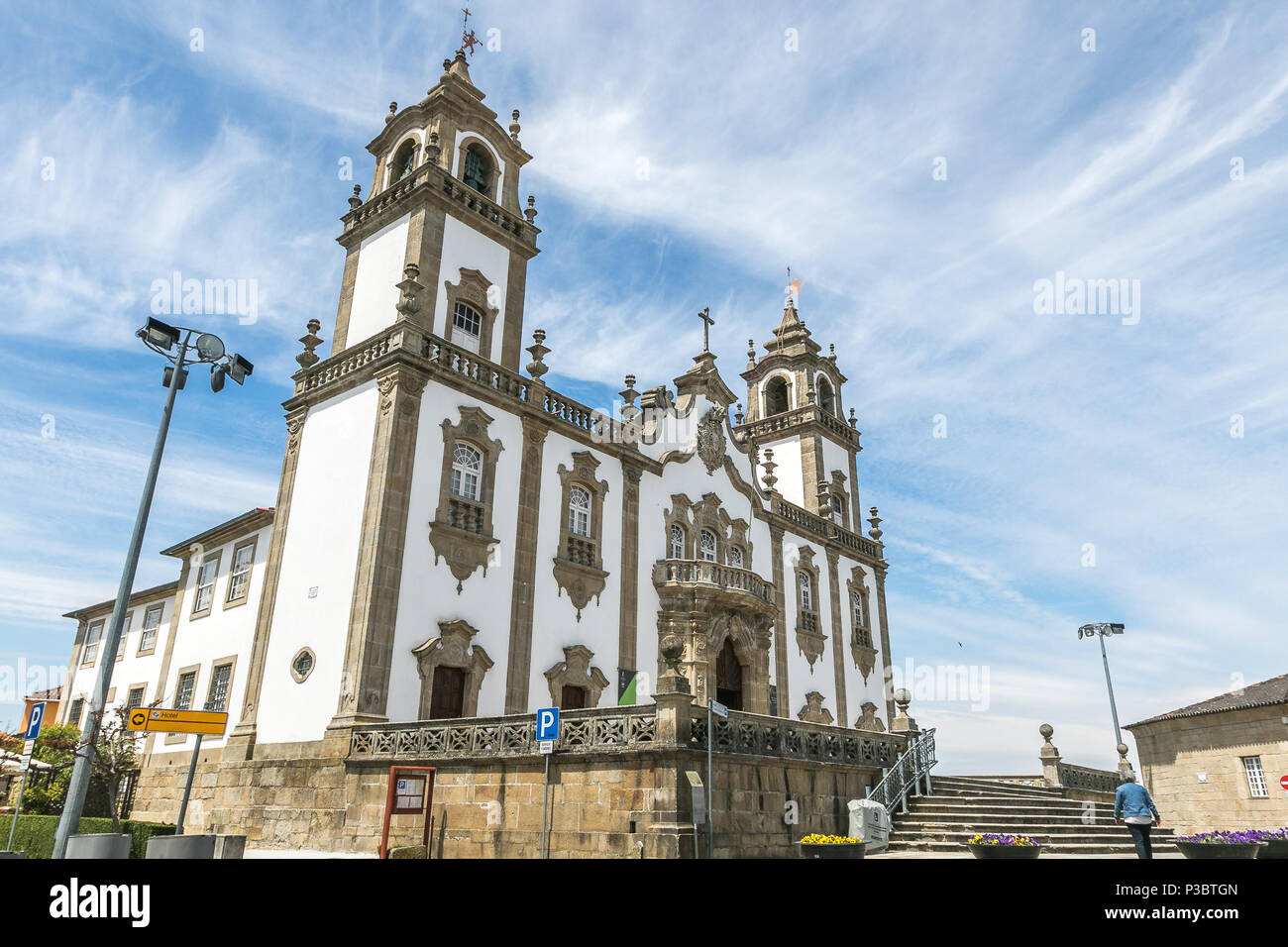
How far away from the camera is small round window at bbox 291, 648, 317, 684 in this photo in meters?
19.5

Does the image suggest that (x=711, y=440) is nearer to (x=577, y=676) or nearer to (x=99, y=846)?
(x=577, y=676)

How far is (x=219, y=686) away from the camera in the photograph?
24.0 metres

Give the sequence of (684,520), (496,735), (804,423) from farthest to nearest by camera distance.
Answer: (804,423), (684,520), (496,735)

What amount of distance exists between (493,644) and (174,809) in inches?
400

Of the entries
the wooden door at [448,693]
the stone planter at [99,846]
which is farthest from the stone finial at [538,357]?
the stone planter at [99,846]

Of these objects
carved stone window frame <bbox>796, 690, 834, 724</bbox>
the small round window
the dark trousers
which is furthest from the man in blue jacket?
carved stone window frame <bbox>796, 690, 834, 724</bbox>

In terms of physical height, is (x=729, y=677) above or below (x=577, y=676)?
above

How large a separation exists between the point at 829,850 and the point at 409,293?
16199mm

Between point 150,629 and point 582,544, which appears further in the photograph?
point 150,629

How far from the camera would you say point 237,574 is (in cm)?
2555

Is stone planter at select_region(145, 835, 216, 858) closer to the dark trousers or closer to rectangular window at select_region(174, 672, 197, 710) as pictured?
the dark trousers

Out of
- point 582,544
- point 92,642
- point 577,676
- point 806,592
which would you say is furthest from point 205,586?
point 806,592
